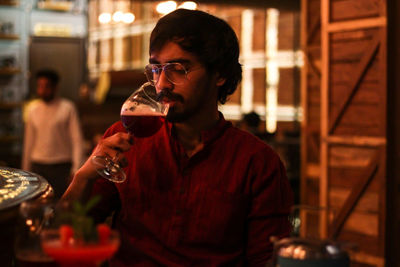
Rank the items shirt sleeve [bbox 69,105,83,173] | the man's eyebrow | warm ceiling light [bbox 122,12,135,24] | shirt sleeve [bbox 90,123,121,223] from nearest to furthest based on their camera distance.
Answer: the man's eyebrow < shirt sleeve [bbox 90,123,121,223] < shirt sleeve [bbox 69,105,83,173] < warm ceiling light [bbox 122,12,135,24]

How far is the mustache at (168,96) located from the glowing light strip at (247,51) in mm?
10297

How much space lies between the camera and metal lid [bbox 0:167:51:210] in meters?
1.66

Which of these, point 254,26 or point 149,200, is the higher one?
point 254,26

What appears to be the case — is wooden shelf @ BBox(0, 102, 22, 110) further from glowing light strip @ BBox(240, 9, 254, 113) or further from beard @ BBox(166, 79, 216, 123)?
beard @ BBox(166, 79, 216, 123)

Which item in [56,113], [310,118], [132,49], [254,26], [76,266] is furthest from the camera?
[132,49]

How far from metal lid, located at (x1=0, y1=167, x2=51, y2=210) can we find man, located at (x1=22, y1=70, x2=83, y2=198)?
432 cm

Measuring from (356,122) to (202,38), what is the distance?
3783mm

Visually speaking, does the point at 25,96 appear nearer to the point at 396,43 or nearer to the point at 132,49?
the point at 132,49

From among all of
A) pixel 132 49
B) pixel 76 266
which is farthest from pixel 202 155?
pixel 132 49

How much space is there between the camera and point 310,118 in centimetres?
767

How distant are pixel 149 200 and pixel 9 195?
413mm

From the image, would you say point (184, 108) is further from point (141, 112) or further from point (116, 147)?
point (116, 147)

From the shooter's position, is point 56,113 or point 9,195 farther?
point 56,113

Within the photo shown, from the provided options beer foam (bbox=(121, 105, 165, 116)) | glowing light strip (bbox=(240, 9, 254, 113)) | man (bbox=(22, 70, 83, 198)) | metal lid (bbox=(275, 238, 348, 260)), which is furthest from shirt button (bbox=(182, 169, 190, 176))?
glowing light strip (bbox=(240, 9, 254, 113))
